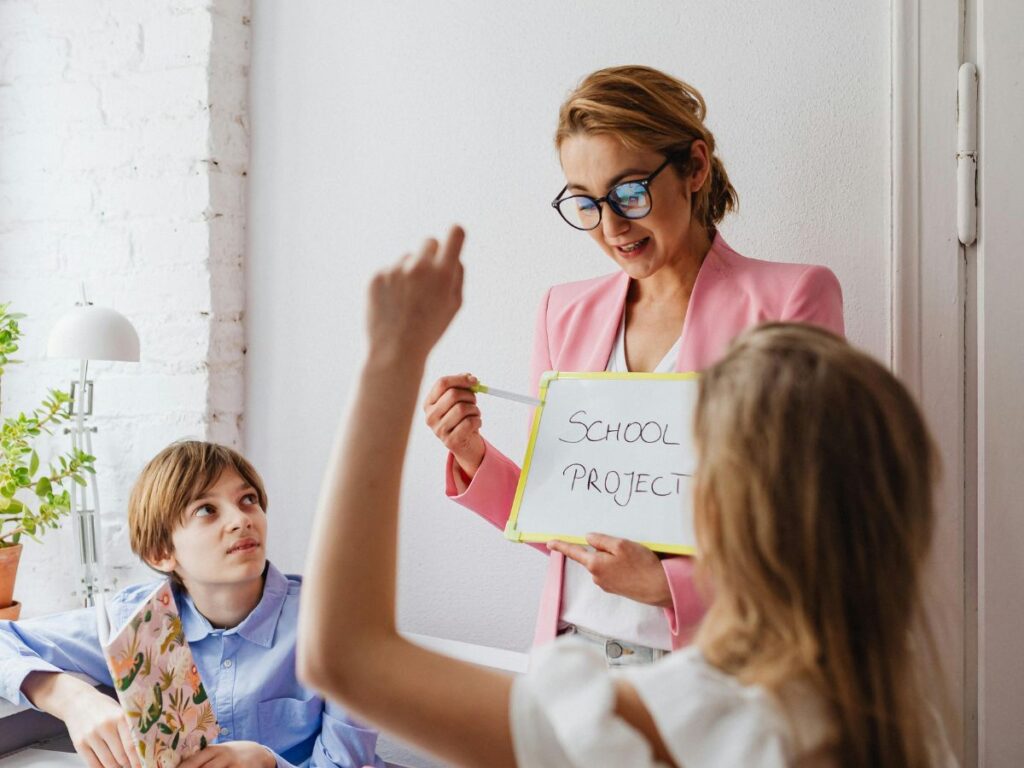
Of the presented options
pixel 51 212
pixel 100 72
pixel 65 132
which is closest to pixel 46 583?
pixel 51 212

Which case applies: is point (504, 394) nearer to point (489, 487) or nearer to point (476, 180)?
point (489, 487)

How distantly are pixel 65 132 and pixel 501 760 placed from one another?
2000 millimetres

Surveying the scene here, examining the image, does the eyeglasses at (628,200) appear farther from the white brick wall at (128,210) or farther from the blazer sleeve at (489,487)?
the white brick wall at (128,210)

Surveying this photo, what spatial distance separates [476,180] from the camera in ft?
5.99

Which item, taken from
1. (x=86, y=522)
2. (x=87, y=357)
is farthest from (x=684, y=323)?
(x=86, y=522)

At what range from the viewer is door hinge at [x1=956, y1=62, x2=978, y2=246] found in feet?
4.65

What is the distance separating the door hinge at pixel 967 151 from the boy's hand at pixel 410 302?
41.5 inches

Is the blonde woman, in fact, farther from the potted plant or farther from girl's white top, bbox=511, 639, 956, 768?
the potted plant

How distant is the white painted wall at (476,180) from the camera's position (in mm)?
1521

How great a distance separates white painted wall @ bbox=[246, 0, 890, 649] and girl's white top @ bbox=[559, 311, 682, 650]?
15.7 inches

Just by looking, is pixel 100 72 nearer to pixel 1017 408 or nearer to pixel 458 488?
pixel 458 488

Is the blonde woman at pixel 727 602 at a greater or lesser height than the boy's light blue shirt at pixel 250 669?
greater

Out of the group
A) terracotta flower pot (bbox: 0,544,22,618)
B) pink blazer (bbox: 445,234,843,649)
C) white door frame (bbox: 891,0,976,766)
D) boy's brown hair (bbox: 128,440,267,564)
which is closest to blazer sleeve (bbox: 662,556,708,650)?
pink blazer (bbox: 445,234,843,649)

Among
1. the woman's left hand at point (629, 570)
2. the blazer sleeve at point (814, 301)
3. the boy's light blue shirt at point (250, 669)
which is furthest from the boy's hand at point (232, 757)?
the blazer sleeve at point (814, 301)
